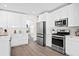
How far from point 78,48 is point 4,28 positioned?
15.9ft

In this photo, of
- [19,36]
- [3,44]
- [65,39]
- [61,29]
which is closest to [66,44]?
[65,39]

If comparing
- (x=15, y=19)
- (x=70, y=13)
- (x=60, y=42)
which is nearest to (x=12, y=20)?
(x=15, y=19)

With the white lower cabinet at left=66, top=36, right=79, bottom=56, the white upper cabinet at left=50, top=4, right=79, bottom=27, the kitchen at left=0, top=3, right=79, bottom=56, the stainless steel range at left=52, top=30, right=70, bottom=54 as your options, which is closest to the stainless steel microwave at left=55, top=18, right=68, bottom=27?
the kitchen at left=0, top=3, right=79, bottom=56

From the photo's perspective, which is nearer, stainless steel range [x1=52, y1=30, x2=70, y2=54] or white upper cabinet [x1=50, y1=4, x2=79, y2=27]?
white upper cabinet [x1=50, y1=4, x2=79, y2=27]

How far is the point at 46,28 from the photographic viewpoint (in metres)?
6.95

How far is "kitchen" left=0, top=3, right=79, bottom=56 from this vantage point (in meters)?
4.21

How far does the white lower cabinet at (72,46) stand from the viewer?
3742mm

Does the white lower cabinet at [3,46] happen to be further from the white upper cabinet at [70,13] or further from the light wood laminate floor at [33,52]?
the white upper cabinet at [70,13]

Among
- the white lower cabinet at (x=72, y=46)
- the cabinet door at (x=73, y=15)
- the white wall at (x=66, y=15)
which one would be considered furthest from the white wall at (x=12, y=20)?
the white lower cabinet at (x=72, y=46)

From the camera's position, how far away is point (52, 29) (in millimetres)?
6641

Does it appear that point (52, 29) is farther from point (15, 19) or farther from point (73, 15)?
point (15, 19)

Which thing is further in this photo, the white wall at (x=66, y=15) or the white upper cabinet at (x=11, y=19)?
the white upper cabinet at (x=11, y=19)

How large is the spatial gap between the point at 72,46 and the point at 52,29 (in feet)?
9.06

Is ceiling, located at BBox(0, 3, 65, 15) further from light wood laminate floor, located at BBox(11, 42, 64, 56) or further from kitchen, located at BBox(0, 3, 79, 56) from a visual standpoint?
light wood laminate floor, located at BBox(11, 42, 64, 56)
